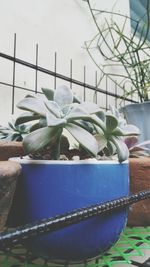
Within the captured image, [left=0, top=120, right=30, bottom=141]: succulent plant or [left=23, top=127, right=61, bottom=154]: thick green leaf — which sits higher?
[left=0, top=120, right=30, bottom=141]: succulent plant

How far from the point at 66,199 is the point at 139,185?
16cm

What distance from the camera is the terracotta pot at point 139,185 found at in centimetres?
40

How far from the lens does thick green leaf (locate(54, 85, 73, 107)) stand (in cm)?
31

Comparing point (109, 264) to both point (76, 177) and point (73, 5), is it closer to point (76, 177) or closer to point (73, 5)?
point (76, 177)

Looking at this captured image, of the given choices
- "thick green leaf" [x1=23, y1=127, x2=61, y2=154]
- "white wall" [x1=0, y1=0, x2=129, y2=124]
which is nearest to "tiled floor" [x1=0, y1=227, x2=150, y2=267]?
"thick green leaf" [x1=23, y1=127, x2=61, y2=154]

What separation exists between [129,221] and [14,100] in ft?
1.44

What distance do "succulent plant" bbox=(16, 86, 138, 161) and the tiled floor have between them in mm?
119

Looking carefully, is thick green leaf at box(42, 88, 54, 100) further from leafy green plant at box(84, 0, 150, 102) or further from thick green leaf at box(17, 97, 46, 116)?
leafy green plant at box(84, 0, 150, 102)

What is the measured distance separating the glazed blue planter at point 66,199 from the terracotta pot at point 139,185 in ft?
0.34

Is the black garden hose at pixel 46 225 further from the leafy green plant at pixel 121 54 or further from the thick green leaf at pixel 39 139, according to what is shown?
the leafy green plant at pixel 121 54

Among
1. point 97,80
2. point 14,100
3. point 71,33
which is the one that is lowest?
point 14,100

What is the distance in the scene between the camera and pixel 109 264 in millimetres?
319

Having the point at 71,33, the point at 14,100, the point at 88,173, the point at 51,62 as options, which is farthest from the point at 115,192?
the point at 71,33

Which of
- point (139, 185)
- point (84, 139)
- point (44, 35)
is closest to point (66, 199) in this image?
point (84, 139)
